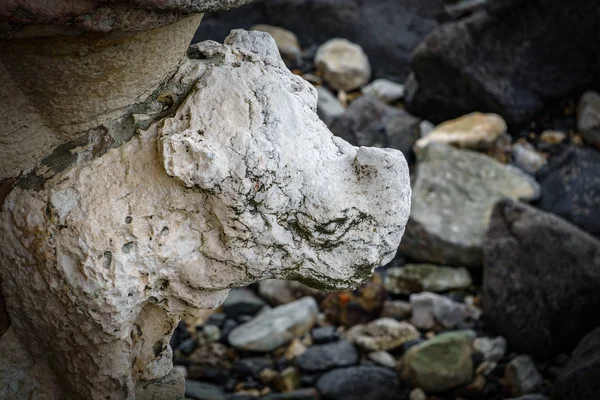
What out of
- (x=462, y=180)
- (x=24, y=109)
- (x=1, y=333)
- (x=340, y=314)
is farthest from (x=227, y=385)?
(x=24, y=109)

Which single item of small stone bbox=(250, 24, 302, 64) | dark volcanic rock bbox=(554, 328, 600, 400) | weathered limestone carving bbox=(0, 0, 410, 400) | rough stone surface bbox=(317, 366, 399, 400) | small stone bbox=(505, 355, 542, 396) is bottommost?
small stone bbox=(505, 355, 542, 396)

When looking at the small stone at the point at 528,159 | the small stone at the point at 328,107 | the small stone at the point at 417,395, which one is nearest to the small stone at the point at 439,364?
the small stone at the point at 417,395

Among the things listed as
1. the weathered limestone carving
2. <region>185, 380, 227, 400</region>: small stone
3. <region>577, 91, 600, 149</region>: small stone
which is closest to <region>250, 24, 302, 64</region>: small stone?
<region>577, 91, 600, 149</region>: small stone

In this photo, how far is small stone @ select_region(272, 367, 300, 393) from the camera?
2.43 metres

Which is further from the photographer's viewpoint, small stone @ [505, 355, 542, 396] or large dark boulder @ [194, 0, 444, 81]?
large dark boulder @ [194, 0, 444, 81]

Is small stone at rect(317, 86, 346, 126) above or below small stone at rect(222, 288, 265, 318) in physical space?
above

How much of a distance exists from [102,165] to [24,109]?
0.11 metres

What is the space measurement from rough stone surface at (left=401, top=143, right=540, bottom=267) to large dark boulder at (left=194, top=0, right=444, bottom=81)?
1.00m

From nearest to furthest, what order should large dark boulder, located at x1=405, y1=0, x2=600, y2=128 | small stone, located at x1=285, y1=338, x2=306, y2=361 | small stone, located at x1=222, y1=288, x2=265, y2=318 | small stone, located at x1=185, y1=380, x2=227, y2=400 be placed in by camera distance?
small stone, located at x1=185, y1=380, x2=227, y2=400 → small stone, located at x1=285, y1=338, x2=306, y2=361 → small stone, located at x1=222, y1=288, x2=265, y2=318 → large dark boulder, located at x1=405, y1=0, x2=600, y2=128

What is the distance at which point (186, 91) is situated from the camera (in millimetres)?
954

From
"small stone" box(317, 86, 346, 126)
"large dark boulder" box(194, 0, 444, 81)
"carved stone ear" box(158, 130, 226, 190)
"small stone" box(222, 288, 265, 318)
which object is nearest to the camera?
"carved stone ear" box(158, 130, 226, 190)

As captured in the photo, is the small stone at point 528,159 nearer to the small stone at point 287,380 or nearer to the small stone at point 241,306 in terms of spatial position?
the small stone at point 241,306

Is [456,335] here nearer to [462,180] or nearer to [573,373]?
[573,373]

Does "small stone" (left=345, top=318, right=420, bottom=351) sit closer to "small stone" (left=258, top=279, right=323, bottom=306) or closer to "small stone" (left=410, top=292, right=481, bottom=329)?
"small stone" (left=410, top=292, right=481, bottom=329)
